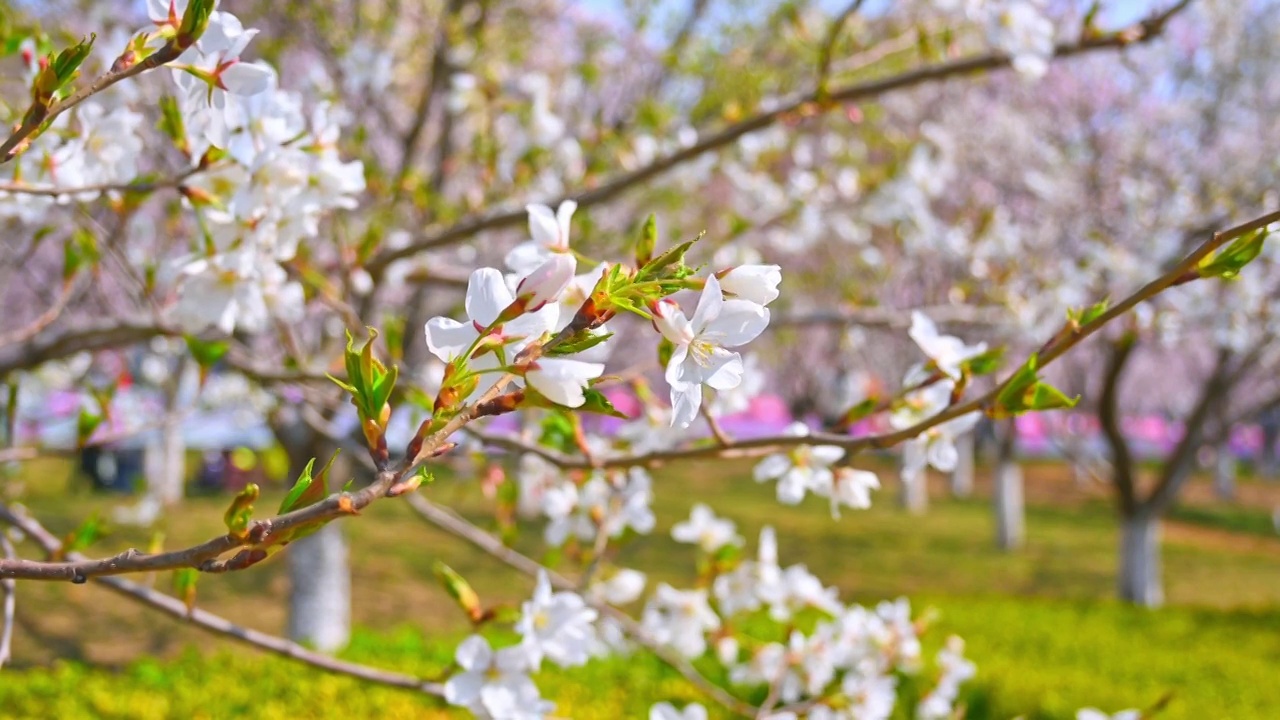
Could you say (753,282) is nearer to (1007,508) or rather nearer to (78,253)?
(78,253)

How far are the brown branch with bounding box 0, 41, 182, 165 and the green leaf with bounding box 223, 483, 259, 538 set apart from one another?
17.3 inches

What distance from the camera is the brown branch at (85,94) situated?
3.34 feet

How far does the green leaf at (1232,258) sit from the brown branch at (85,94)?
119cm

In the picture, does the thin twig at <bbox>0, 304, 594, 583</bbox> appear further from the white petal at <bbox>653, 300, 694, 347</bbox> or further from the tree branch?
the tree branch

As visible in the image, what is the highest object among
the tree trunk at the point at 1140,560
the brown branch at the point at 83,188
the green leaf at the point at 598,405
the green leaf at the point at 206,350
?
the tree trunk at the point at 1140,560

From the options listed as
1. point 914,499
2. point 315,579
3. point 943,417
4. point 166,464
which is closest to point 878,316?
point 943,417

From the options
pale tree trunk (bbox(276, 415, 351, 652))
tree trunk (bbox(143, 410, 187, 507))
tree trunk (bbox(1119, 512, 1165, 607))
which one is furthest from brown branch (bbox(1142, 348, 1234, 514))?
tree trunk (bbox(143, 410, 187, 507))

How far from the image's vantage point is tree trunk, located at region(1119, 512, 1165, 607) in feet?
29.0

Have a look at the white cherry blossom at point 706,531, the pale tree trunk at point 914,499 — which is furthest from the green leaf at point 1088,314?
the pale tree trunk at point 914,499

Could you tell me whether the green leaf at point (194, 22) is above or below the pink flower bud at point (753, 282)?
above

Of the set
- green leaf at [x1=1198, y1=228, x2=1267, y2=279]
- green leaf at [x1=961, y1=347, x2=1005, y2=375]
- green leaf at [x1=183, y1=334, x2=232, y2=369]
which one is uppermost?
green leaf at [x1=183, y1=334, x2=232, y2=369]

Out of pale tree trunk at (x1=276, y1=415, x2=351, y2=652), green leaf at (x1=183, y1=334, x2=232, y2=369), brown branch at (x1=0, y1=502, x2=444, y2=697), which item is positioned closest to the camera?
brown branch at (x1=0, y1=502, x2=444, y2=697)

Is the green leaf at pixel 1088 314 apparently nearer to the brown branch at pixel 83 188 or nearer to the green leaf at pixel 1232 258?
the green leaf at pixel 1232 258

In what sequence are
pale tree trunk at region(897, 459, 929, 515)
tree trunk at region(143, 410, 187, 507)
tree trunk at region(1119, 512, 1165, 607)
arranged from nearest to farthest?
tree trunk at region(1119, 512, 1165, 607), tree trunk at region(143, 410, 187, 507), pale tree trunk at region(897, 459, 929, 515)
